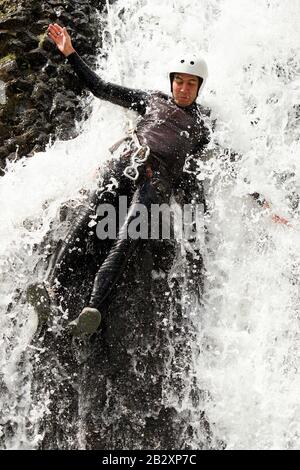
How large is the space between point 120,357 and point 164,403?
1.91ft

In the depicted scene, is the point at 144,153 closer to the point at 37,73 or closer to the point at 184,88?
the point at 184,88

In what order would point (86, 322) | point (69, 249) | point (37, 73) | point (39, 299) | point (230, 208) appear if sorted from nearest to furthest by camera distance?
point (86, 322) < point (39, 299) < point (69, 249) < point (230, 208) < point (37, 73)

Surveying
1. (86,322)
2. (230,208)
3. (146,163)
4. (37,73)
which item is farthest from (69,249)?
(37,73)

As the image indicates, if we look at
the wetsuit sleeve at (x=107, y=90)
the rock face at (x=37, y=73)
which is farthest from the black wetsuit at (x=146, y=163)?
the rock face at (x=37, y=73)

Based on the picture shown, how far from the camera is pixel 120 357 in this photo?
5.72 m

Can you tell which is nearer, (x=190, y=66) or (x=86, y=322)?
(x=86, y=322)

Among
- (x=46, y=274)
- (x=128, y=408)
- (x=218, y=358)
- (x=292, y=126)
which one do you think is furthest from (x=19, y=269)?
(x=292, y=126)

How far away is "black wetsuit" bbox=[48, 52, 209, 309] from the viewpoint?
5.42 metres

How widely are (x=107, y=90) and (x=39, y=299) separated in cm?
223

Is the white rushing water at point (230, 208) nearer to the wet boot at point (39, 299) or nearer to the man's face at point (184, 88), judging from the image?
the wet boot at point (39, 299)

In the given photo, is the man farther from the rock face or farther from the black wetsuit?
the rock face

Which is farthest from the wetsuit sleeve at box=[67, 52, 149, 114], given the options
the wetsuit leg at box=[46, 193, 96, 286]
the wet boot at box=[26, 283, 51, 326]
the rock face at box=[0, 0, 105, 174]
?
the wet boot at box=[26, 283, 51, 326]

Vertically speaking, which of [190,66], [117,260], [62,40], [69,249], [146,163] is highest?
[62,40]

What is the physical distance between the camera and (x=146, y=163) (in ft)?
19.0
